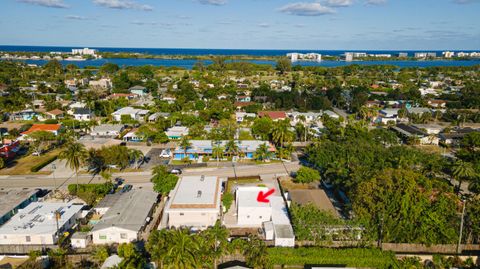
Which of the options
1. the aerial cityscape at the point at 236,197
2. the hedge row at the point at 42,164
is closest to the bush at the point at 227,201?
the aerial cityscape at the point at 236,197

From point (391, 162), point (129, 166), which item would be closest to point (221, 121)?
point (129, 166)

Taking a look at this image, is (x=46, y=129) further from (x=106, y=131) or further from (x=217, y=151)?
(x=217, y=151)

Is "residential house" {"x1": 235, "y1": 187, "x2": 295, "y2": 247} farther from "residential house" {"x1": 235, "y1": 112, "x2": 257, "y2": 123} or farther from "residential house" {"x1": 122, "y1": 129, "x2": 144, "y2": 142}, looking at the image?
"residential house" {"x1": 235, "y1": 112, "x2": 257, "y2": 123}

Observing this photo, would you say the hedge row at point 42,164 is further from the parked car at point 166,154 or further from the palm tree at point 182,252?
the palm tree at point 182,252

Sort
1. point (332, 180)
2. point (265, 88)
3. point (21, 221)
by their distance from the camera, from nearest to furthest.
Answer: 1. point (21, 221)
2. point (332, 180)
3. point (265, 88)

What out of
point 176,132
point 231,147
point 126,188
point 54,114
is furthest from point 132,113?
point 126,188

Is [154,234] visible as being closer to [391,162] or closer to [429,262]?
[429,262]
